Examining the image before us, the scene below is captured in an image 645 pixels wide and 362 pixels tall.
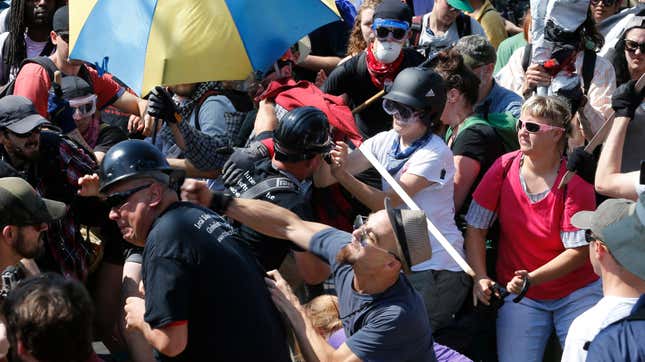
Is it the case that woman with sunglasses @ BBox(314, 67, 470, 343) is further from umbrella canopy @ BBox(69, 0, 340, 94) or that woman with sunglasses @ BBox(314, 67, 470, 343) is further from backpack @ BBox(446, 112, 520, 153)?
umbrella canopy @ BBox(69, 0, 340, 94)

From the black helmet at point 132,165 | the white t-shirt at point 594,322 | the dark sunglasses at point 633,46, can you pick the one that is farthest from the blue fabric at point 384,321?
the dark sunglasses at point 633,46

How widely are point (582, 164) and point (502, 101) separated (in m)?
1.14

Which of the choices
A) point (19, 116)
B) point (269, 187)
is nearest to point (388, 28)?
point (269, 187)

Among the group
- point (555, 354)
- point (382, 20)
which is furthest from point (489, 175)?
point (382, 20)

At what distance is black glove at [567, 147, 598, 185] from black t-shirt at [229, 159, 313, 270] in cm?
138

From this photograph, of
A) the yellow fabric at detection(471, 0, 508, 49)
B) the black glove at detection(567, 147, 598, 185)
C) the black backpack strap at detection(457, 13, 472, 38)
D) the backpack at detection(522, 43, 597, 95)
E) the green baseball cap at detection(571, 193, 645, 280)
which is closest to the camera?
the green baseball cap at detection(571, 193, 645, 280)

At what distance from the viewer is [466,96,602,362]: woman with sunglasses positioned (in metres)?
5.83

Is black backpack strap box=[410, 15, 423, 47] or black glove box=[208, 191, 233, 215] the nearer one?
black glove box=[208, 191, 233, 215]

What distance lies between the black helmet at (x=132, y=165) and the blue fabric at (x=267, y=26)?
169 centimetres

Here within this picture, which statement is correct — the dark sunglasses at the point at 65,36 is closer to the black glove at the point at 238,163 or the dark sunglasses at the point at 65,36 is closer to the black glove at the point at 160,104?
the black glove at the point at 160,104

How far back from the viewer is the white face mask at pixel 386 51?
7.05 meters

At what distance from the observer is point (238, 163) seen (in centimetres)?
551

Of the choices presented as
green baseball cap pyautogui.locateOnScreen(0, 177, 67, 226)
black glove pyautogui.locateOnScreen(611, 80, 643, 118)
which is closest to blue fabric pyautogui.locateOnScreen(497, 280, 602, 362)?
black glove pyautogui.locateOnScreen(611, 80, 643, 118)

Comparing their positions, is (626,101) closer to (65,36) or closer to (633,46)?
(633,46)
